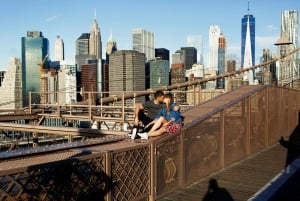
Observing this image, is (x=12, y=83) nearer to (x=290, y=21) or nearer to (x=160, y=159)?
(x=290, y=21)

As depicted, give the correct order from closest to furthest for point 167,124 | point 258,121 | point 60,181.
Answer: point 60,181 → point 167,124 → point 258,121

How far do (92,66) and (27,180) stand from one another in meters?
134

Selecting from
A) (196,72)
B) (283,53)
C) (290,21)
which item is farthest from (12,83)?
(283,53)

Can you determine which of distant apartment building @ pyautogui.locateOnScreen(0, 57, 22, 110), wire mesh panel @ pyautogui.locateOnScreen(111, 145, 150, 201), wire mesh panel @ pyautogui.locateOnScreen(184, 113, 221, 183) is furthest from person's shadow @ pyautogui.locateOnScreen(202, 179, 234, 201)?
distant apartment building @ pyautogui.locateOnScreen(0, 57, 22, 110)

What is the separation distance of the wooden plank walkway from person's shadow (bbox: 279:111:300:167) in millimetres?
139

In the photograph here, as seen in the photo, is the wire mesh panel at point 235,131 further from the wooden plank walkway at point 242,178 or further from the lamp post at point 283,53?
the lamp post at point 283,53

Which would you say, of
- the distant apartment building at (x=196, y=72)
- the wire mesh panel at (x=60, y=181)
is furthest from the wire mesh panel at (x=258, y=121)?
the distant apartment building at (x=196, y=72)

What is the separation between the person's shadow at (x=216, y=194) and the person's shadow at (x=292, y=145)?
2411 millimetres

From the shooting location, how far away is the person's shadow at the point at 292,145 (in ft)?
29.4

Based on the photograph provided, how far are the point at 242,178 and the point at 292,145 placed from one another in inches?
167

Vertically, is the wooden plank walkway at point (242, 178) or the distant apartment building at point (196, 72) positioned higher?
the distant apartment building at point (196, 72)

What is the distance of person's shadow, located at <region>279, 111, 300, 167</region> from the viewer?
895 centimetres

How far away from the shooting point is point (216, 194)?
20.8ft

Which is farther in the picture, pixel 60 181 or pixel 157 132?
pixel 157 132
